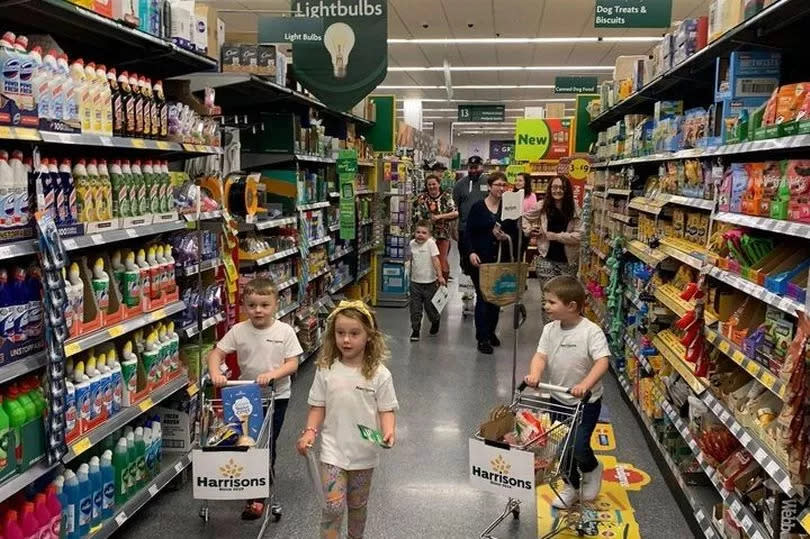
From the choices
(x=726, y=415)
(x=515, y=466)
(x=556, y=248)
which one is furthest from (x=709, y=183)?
(x=556, y=248)

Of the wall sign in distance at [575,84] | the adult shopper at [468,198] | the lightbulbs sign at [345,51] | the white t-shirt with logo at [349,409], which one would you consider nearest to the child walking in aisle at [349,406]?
the white t-shirt with logo at [349,409]

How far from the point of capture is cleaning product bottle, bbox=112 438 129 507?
3441 millimetres

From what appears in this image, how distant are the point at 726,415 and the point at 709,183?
1485 millimetres

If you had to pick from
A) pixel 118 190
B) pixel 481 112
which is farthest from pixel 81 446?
pixel 481 112

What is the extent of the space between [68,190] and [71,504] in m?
1.32

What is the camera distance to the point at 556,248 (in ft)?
23.3

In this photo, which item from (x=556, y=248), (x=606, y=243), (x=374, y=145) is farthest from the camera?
(x=374, y=145)

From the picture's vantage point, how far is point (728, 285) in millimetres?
3686

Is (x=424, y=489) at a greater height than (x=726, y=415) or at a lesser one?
lesser

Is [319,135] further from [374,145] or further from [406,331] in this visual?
[374,145]

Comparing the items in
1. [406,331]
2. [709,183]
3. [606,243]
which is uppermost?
[709,183]

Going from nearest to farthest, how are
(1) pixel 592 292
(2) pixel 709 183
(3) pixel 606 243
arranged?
(2) pixel 709 183, (3) pixel 606 243, (1) pixel 592 292

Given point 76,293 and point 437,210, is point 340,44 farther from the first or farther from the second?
point 437,210

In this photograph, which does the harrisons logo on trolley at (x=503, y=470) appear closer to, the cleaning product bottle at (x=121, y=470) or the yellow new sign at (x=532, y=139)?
the cleaning product bottle at (x=121, y=470)
